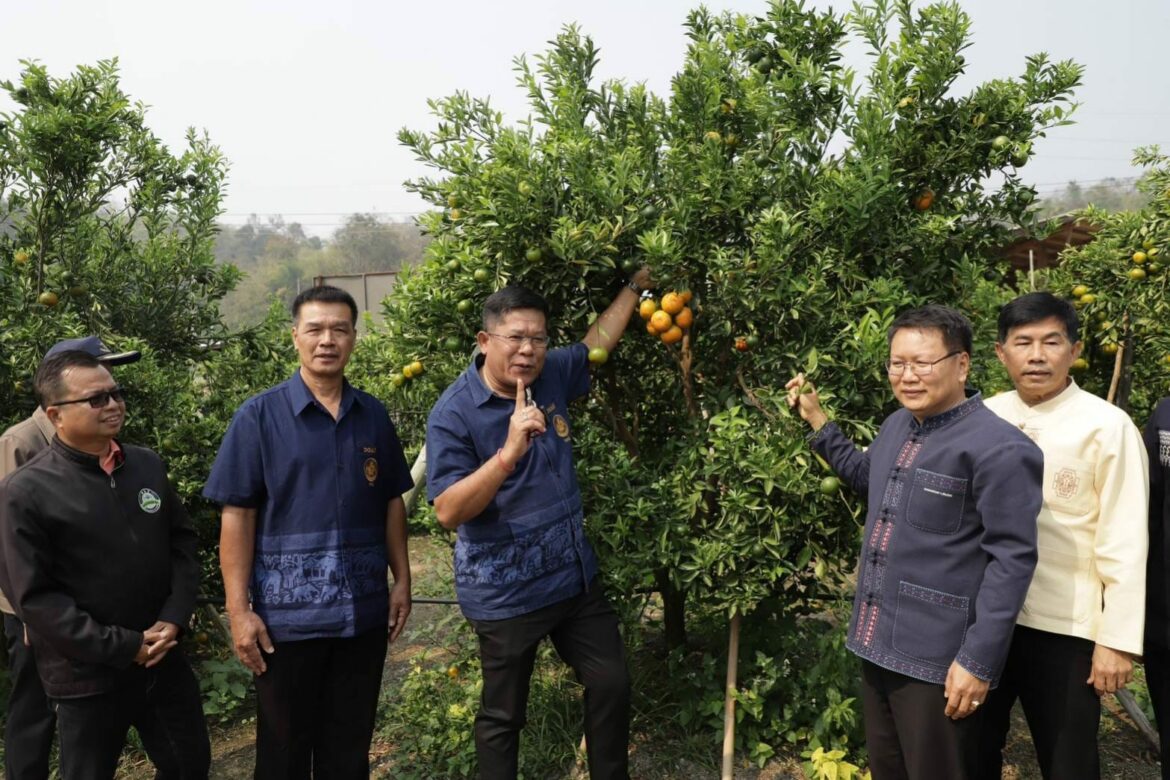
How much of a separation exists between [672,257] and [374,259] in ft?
251

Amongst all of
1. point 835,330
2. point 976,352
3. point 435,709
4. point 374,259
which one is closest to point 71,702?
point 435,709

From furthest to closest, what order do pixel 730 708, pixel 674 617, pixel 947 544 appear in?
pixel 674 617, pixel 730 708, pixel 947 544

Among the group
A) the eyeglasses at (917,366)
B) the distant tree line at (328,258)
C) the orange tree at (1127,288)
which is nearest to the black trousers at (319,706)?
the eyeglasses at (917,366)

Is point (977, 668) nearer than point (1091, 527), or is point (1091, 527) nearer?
point (977, 668)

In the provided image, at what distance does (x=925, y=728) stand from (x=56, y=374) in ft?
9.22

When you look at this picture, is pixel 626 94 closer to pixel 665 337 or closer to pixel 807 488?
pixel 665 337

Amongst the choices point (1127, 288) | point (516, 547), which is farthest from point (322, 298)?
point (1127, 288)

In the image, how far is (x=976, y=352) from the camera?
3064 millimetres

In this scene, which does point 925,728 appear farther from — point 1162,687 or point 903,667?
point 1162,687

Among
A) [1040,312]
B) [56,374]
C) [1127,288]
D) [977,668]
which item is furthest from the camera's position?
[1127,288]

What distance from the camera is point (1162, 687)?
2.64 metres

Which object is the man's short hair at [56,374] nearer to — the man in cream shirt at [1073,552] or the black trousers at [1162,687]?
the man in cream shirt at [1073,552]

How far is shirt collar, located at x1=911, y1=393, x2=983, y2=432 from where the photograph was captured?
7.77 feet

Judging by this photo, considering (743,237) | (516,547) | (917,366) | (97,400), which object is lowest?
(516,547)
